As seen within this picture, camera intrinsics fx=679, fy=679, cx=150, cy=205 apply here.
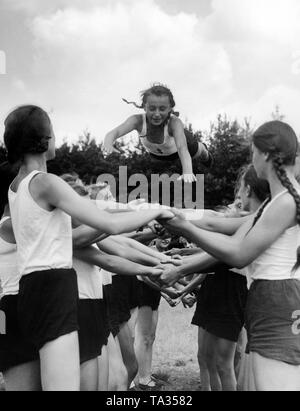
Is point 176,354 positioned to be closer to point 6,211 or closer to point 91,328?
point 91,328

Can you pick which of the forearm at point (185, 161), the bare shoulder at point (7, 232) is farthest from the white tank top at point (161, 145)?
the bare shoulder at point (7, 232)

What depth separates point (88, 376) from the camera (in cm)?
414

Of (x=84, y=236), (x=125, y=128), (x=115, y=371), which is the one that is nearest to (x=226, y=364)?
(x=115, y=371)

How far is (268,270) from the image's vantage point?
3629 mm

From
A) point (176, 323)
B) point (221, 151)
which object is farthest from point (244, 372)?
point (221, 151)

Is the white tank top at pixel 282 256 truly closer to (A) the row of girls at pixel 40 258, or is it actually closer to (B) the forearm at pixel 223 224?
(A) the row of girls at pixel 40 258

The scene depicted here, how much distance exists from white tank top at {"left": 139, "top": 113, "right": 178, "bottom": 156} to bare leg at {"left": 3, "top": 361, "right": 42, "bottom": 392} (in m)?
3.46

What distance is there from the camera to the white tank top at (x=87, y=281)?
4.49 metres

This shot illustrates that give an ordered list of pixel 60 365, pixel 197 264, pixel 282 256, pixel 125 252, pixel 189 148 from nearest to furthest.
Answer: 1. pixel 60 365
2. pixel 282 256
3. pixel 197 264
4. pixel 125 252
5. pixel 189 148

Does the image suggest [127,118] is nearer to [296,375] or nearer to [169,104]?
[169,104]

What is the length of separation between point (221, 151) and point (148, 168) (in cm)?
394

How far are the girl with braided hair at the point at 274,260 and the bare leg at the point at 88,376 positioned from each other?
105 centimetres

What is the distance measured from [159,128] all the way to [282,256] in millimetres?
3426

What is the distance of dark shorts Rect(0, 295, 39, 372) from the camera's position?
149 inches
